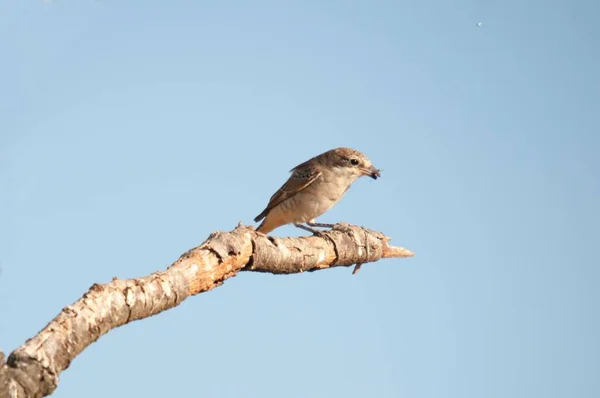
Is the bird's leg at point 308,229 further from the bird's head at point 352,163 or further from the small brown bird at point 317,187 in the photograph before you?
the bird's head at point 352,163

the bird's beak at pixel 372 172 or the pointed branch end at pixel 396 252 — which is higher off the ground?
the bird's beak at pixel 372 172

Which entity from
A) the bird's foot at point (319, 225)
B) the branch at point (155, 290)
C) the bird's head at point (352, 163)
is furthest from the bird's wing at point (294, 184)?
the branch at point (155, 290)

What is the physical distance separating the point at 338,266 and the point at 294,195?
6.18ft

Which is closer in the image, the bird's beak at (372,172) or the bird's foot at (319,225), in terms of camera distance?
the bird's foot at (319,225)

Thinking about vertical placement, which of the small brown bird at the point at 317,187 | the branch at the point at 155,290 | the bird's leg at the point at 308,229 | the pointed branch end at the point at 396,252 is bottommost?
the branch at the point at 155,290

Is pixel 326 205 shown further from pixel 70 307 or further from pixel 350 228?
pixel 70 307

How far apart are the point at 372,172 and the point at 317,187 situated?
845 mm

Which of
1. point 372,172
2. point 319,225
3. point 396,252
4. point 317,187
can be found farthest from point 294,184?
point 396,252

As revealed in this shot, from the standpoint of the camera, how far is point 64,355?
5.30 m

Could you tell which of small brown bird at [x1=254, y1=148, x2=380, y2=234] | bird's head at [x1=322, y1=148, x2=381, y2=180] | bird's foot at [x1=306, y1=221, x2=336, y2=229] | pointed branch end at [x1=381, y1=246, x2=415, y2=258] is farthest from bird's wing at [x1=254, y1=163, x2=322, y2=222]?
pointed branch end at [x1=381, y1=246, x2=415, y2=258]

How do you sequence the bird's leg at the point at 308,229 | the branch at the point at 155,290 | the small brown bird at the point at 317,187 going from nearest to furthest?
the branch at the point at 155,290
the bird's leg at the point at 308,229
the small brown bird at the point at 317,187

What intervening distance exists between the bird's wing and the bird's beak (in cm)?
68

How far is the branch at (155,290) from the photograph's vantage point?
5113 millimetres

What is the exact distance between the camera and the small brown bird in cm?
1165
